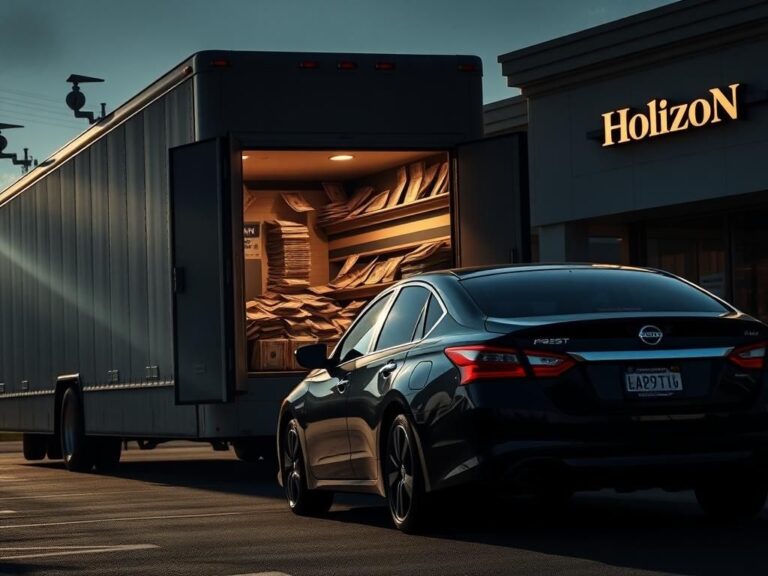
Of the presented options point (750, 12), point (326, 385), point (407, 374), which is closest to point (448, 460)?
point (407, 374)

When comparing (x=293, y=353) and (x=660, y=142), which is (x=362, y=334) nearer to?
(x=293, y=353)

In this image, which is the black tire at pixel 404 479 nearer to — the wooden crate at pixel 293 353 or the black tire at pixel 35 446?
the wooden crate at pixel 293 353

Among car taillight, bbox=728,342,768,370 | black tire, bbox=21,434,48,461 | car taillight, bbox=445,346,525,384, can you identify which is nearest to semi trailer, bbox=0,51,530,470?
black tire, bbox=21,434,48,461

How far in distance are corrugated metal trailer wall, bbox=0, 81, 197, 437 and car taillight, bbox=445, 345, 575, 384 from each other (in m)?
7.37

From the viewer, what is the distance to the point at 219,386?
609 inches

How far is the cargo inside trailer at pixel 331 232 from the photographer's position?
1744 centimetres

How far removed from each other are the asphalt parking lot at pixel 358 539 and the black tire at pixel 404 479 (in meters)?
0.12

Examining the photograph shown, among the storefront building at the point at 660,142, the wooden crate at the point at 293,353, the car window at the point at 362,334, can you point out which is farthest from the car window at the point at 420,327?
the storefront building at the point at 660,142

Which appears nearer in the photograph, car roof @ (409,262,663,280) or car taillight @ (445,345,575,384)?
car taillight @ (445,345,575,384)

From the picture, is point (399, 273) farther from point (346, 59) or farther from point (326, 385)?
point (326, 385)

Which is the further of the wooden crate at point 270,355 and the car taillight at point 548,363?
the wooden crate at point 270,355

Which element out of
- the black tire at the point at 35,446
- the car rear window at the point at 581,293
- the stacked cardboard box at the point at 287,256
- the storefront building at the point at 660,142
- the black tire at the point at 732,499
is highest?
the storefront building at the point at 660,142

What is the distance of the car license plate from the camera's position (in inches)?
356

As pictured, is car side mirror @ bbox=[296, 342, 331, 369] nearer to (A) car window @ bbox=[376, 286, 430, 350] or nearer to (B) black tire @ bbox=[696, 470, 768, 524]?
(A) car window @ bbox=[376, 286, 430, 350]
